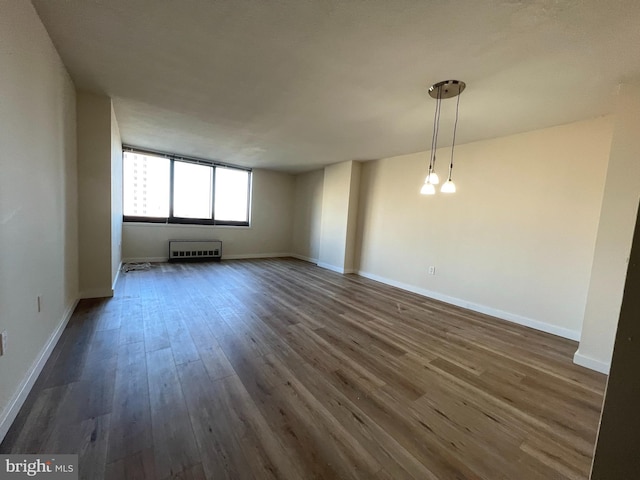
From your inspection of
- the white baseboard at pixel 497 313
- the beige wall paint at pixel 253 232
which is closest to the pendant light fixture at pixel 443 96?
the white baseboard at pixel 497 313

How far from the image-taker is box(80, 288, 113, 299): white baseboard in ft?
10.0

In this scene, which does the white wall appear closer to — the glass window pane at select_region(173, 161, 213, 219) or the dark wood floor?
the dark wood floor

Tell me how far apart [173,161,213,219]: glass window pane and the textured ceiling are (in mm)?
2516

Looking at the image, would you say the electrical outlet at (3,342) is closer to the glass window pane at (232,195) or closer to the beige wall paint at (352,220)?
the beige wall paint at (352,220)

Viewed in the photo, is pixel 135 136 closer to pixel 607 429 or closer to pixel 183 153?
pixel 183 153

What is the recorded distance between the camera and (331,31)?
1646 millimetres

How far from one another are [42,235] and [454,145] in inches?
185

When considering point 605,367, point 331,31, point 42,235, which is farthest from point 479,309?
point 42,235

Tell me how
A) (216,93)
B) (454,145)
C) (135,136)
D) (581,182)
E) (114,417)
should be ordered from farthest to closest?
(135,136)
(454,145)
(581,182)
(216,93)
(114,417)

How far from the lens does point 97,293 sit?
3.12m
